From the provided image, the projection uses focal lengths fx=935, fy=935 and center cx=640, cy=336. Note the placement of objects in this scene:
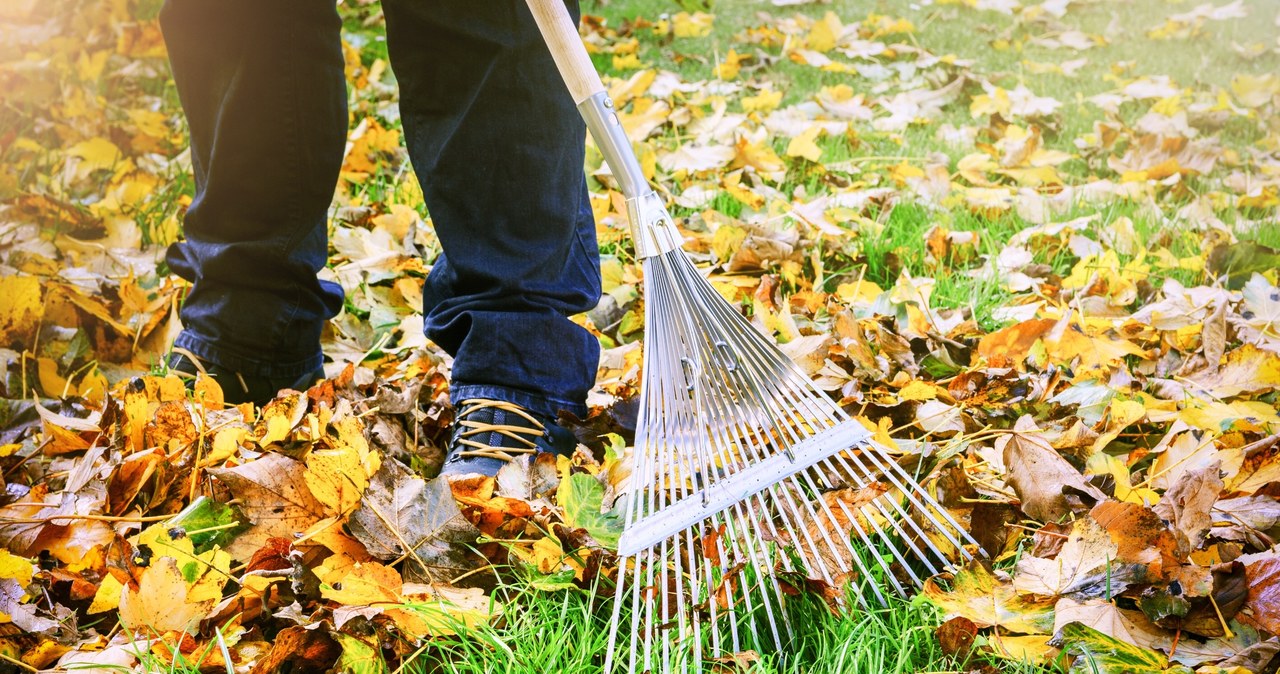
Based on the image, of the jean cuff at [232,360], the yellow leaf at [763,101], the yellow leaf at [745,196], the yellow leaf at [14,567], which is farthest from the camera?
the yellow leaf at [763,101]

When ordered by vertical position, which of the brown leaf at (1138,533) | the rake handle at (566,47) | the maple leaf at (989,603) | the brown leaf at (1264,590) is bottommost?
the maple leaf at (989,603)

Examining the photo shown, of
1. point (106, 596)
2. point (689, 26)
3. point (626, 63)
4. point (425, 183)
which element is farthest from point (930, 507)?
point (689, 26)

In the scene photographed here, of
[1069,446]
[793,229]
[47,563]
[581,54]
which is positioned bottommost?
[47,563]

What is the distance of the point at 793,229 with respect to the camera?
208cm

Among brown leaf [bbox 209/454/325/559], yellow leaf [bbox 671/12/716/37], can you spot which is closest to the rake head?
brown leaf [bbox 209/454/325/559]

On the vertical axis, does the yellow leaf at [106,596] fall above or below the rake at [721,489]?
→ below

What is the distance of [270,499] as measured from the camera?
1.10 m

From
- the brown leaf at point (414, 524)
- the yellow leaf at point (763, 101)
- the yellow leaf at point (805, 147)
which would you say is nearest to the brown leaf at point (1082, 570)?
the brown leaf at point (414, 524)

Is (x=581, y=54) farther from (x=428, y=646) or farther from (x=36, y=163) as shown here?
(x=36, y=163)

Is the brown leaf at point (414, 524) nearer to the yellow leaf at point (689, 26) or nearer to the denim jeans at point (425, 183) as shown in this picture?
the denim jeans at point (425, 183)

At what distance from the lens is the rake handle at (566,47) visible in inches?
44.9

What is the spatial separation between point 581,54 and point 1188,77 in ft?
10.3

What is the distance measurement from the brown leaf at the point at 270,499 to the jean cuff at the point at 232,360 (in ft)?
1.51

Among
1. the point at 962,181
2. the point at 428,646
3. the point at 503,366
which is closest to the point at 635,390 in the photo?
the point at 503,366
